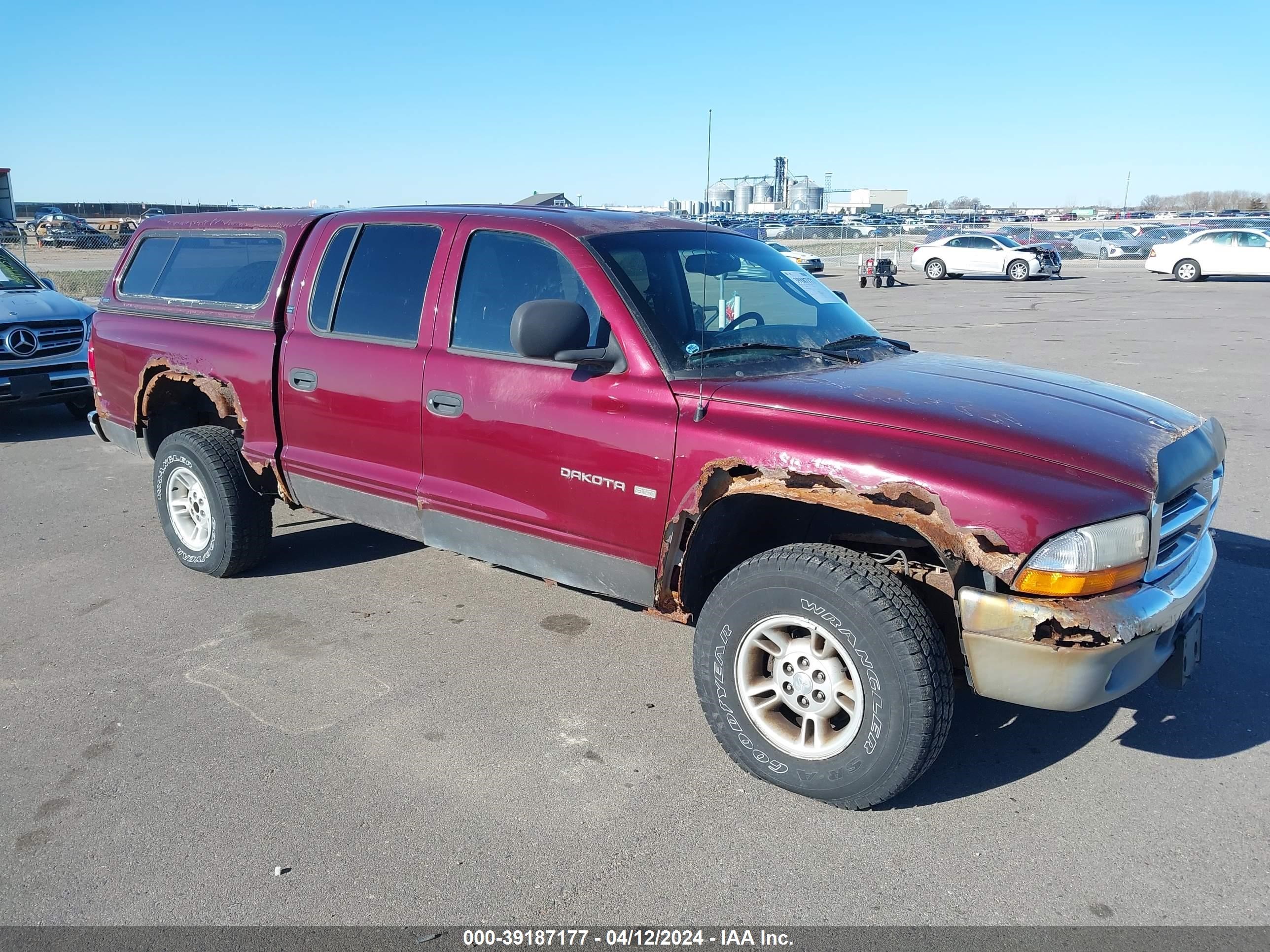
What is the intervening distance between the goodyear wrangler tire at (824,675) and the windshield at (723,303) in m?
0.89

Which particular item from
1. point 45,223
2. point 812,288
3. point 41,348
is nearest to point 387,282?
point 812,288

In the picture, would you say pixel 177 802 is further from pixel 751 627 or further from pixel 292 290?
pixel 292 290

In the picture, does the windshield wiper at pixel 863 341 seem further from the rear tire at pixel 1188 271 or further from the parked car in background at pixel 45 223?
the parked car in background at pixel 45 223

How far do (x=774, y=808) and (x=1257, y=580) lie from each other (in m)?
3.41

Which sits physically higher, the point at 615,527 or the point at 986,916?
the point at 615,527

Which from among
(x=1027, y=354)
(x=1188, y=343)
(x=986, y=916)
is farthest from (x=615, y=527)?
(x=1188, y=343)

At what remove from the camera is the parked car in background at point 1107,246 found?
4097 cm

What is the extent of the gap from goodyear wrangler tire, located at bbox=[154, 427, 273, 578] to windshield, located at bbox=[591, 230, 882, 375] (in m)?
2.47

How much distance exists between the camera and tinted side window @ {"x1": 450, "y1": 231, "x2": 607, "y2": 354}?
4016 millimetres

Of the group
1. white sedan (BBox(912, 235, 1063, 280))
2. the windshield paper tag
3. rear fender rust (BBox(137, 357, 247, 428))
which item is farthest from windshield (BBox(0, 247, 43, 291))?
white sedan (BBox(912, 235, 1063, 280))

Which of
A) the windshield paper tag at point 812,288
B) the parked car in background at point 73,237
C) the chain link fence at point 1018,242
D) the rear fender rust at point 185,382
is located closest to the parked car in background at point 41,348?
the rear fender rust at point 185,382

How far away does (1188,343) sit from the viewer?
14188 millimetres

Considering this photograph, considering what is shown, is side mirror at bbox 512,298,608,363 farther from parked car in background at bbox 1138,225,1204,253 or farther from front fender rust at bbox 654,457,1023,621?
parked car in background at bbox 1138,225,1204,253

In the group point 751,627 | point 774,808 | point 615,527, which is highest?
point 615,527
